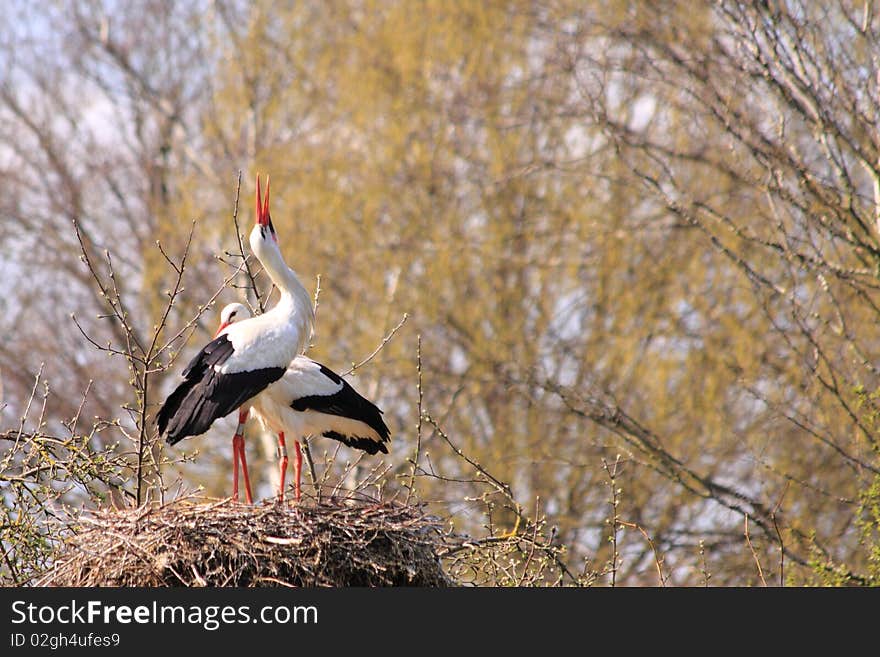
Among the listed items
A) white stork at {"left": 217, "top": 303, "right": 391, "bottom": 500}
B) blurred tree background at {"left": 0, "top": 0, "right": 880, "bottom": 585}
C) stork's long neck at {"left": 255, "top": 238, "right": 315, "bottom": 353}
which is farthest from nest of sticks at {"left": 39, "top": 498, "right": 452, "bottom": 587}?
blurred tree background at {"left": 0, "top": 0, "right": 880, "bottom": 585}

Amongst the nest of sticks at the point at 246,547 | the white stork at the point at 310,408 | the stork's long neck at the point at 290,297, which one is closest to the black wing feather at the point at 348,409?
the white stork at the point at 310,408

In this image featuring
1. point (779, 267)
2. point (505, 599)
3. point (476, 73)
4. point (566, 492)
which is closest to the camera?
point (505, 599)

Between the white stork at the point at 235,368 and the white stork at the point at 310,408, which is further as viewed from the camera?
the white stork at the point at 310,408

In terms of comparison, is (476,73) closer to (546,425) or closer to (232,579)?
(546,425)

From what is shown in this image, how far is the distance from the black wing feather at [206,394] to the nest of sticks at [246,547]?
1.57 feet

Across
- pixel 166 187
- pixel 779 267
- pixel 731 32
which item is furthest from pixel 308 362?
pixel 166 187

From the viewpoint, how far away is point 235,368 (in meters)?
7.72

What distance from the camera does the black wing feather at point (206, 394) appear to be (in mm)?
7586

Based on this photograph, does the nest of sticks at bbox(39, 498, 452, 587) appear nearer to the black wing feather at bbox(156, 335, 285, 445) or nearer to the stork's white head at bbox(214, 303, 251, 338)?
the black wing feather at bbox(156, 335, 285, 445)

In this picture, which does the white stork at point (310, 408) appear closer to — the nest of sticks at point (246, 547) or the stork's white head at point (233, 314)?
the stork's white head at point (233, 314)

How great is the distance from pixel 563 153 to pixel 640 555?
184 inches

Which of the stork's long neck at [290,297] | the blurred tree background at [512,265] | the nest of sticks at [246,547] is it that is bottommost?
the nest of sticks at [246,547]

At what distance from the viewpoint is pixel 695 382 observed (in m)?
17.4

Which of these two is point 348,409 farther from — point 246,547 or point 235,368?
point 246,547
